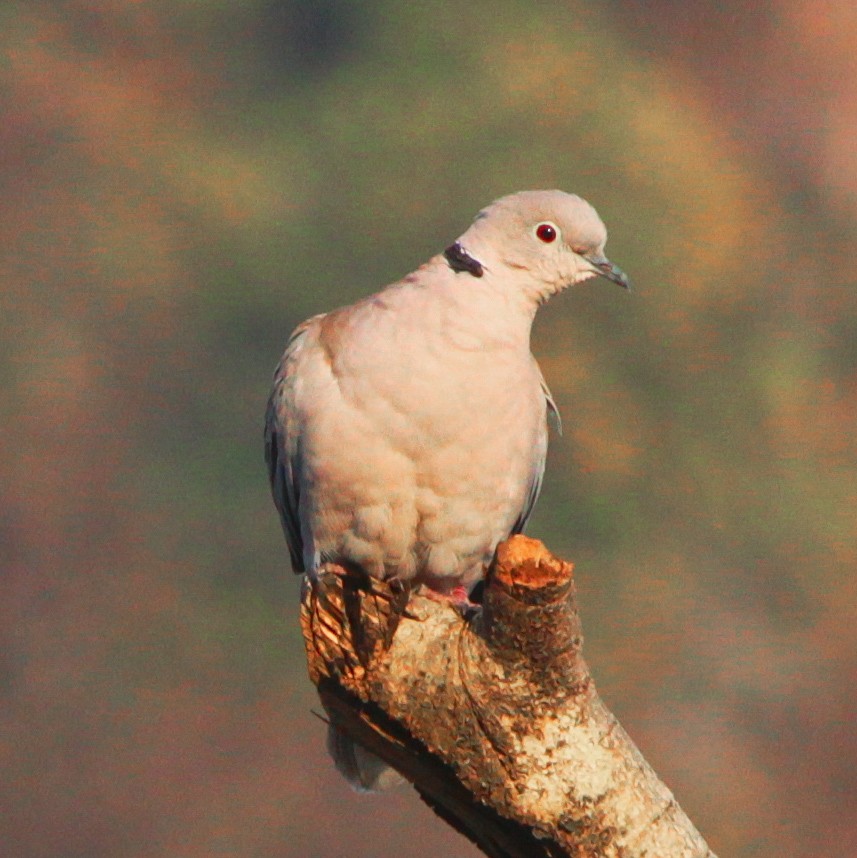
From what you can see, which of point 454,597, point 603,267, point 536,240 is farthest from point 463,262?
point 454,597

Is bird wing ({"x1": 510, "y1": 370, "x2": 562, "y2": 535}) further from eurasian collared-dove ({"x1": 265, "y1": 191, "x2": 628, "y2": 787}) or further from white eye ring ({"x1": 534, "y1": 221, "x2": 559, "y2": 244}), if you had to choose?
white eye ring ({"x1": 534, "y1": 221, "x2": 559, "y2": 244})

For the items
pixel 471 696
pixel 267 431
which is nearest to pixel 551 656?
pixel 471 696

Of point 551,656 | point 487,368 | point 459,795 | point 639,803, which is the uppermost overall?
point 487,368

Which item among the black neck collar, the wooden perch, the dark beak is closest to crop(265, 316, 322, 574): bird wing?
the black neck collar

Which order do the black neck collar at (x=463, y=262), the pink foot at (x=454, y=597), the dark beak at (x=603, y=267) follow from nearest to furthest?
the pink foot at (x=454, y=597) → the black neck collar at (x=463, y=262) → the dark beak at (x=603, y=267)

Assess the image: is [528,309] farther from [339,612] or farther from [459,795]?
[459,795]

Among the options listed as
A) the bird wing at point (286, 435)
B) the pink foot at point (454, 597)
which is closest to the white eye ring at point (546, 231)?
the bird wing at point (286, 435)

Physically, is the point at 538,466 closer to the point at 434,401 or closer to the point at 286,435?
the point at 434,401

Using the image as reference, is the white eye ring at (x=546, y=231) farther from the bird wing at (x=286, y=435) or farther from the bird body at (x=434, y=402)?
the bird wing at (x=286, y=435)
